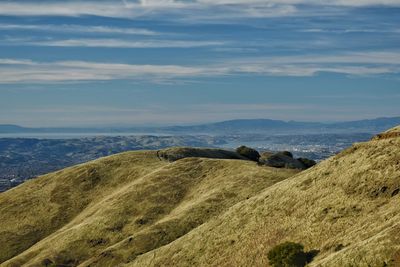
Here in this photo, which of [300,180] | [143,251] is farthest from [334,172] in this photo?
[143,251]

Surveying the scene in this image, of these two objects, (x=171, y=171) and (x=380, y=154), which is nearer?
(x=380, y=154)

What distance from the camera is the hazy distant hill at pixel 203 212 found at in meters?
49.8

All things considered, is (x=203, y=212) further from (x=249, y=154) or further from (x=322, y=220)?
(x=249, y=154)

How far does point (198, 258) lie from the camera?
59000 mm

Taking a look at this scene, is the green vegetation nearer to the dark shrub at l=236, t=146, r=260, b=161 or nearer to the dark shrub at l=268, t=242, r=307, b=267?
the dark shrub at l=268, t=242, r=307, b=267

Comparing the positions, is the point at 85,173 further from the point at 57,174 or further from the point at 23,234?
the point at 23,234

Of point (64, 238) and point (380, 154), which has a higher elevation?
point (380, 154)

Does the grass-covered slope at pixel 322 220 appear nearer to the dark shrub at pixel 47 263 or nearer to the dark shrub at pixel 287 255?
the dark shrub at pixel 287 255

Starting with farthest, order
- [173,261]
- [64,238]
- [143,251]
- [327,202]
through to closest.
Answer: [64,238] → [143,251] → [173,261] → [327,202]

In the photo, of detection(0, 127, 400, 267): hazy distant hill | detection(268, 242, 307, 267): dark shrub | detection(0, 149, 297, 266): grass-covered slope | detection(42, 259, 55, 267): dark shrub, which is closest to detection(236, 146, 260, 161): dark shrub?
detection(0, 127, 400, 267): hazy distant hill

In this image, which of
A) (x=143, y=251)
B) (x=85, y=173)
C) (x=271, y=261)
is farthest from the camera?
(x=85, y=173)

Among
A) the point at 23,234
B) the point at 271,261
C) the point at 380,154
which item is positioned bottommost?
the point at 23,234

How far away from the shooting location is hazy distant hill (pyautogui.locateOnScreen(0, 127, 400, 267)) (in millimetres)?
49844

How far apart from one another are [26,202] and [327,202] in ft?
230
